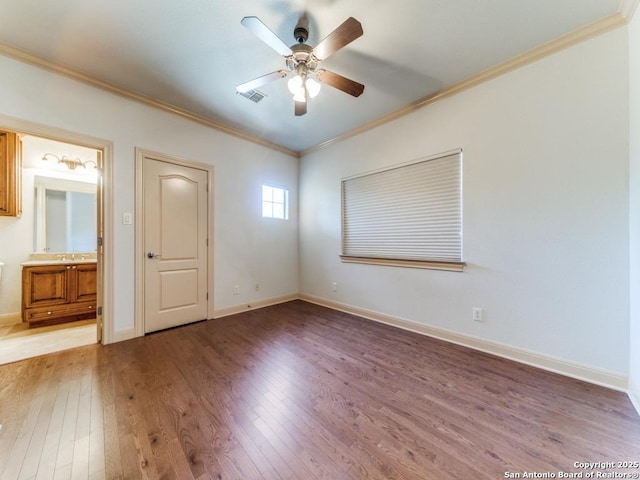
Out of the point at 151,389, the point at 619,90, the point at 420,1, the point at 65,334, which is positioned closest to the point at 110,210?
the point at 65,334

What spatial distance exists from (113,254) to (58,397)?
1397 mm

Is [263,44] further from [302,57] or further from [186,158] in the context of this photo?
[186,158]

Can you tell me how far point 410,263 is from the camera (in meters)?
3.02

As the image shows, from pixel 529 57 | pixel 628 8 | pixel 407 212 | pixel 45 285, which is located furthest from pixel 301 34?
pixel 45 285

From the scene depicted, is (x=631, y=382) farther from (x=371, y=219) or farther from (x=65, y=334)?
(x=65, y=334)

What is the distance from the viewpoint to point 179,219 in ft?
10.5

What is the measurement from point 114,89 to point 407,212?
3608 millimetres

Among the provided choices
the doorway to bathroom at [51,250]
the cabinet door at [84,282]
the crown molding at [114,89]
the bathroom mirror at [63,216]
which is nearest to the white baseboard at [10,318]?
the doorway to bathroom at [51,250]

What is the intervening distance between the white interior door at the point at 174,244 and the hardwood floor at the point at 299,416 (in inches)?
25.7

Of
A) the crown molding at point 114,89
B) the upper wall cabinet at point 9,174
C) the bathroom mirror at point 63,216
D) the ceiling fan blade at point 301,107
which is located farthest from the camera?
the bathroom mirror at point 63,216

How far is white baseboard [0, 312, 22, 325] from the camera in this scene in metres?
3.12

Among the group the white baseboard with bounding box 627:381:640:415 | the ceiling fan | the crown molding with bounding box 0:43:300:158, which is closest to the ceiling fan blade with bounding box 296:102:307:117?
the ceiling fan

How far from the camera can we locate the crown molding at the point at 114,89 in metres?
2.15

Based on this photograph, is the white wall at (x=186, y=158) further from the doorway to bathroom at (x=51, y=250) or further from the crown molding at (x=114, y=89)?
the doorway to bathroom at (x=51, y=250)
